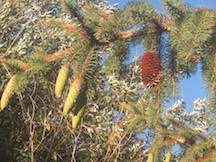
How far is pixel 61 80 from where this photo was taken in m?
1.10

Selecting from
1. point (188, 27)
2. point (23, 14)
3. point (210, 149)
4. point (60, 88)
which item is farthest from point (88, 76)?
point (23, 14)

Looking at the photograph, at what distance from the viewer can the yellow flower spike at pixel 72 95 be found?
109 centimetres

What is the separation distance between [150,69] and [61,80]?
18 centimetres

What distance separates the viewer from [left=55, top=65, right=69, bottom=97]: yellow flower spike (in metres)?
1.09

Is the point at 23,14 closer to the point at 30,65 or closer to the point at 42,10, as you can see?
the point at 42,10

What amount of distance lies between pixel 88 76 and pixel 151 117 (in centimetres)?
18

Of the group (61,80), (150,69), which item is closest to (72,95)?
(61,80)

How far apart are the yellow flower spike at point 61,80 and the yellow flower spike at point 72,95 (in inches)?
1.0

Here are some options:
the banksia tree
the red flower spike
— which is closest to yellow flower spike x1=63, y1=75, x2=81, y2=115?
the banksia tree

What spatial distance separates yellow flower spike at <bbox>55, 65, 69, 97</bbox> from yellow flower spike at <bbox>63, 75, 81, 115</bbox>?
0.02 meters

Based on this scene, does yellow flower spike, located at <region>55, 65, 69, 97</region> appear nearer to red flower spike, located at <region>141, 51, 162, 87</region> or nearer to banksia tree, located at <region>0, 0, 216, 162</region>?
banksia tree, located at <region>0, 0, 216, 162</region>

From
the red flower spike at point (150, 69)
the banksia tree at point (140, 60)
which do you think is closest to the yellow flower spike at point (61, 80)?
the banksia tree at point (140, 60)

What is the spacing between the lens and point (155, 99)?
1.25m

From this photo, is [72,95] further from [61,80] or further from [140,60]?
[140,60]
